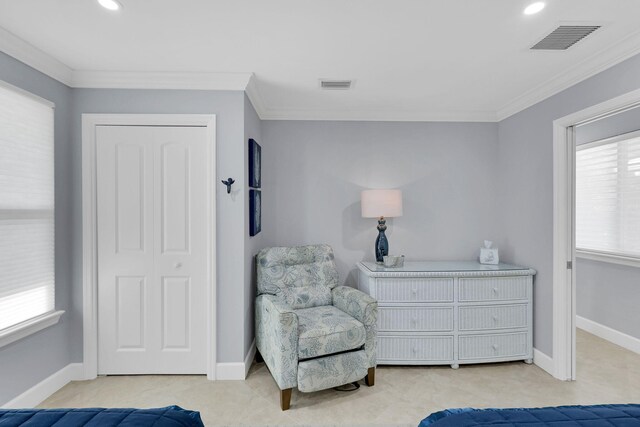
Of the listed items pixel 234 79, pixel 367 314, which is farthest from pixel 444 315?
pixel 234 79

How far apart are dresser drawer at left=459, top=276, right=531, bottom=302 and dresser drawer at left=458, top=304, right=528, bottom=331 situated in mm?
80

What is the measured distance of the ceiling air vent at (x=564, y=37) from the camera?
210 cm

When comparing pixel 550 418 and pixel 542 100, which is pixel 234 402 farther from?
pixel 542 100

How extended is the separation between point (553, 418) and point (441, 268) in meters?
2.11

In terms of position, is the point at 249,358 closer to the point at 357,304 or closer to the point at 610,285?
the point at 357,304

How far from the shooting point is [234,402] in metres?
2.53

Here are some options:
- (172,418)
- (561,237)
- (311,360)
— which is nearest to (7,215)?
(172,418)

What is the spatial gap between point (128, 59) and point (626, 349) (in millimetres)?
5110

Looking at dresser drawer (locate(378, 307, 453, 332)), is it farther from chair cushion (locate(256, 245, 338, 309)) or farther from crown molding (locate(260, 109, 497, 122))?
crown molding (locate(260, 109, 497, 122))

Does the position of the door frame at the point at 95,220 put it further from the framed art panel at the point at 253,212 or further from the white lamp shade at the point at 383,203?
the white lamp shade at the point at 383,203

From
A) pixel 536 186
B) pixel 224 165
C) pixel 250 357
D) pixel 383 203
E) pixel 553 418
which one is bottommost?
pixel 250 357

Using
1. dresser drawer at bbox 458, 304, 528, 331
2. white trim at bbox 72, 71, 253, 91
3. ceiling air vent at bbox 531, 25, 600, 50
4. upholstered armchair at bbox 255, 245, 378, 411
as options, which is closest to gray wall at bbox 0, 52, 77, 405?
white trim at bbox 72, 71, 253, 91

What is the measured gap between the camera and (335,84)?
3000 millimetres

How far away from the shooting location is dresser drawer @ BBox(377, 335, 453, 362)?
10.2 feet
